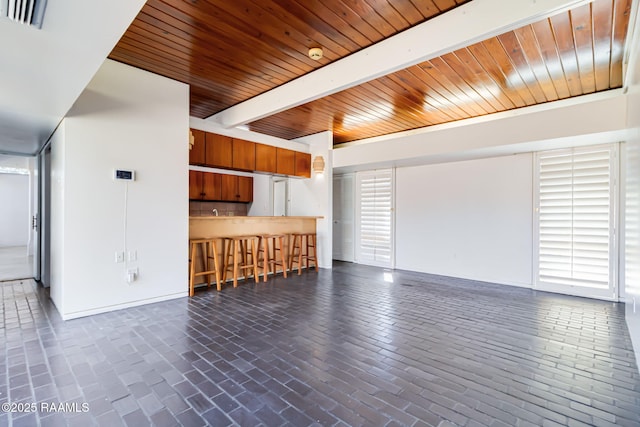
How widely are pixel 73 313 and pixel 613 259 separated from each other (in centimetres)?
668

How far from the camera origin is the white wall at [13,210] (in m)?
8.88

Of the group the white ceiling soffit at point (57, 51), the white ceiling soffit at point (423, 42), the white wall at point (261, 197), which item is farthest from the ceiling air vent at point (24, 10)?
the white wall at point (261, 197)

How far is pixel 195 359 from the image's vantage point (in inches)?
94.0

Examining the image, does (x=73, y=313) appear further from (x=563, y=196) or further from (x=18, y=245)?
(x=18, y=245)

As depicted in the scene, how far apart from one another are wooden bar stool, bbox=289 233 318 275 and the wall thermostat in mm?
2957

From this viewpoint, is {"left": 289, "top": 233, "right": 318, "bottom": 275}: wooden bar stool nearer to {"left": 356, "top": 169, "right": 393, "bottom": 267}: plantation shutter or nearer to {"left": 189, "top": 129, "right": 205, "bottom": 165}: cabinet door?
{"left": 356, "top": 169, "right": 393, "bottom": 267}: plantation shutter

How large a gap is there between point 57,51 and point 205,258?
3363 mm

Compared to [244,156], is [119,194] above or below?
below

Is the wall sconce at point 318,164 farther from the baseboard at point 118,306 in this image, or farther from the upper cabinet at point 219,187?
the baseboard at point 118,306

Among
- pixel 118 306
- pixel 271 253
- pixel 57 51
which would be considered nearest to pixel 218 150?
pixel 271 253

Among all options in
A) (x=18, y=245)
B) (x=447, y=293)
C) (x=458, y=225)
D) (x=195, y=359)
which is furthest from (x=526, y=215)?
(x=18, y=245)

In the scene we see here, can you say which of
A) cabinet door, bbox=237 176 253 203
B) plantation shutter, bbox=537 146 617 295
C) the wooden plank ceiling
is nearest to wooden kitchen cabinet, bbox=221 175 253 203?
cabinet door, bbox=237 176 253 203

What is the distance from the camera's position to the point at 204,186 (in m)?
6.96

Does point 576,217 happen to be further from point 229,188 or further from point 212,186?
point 212,186
